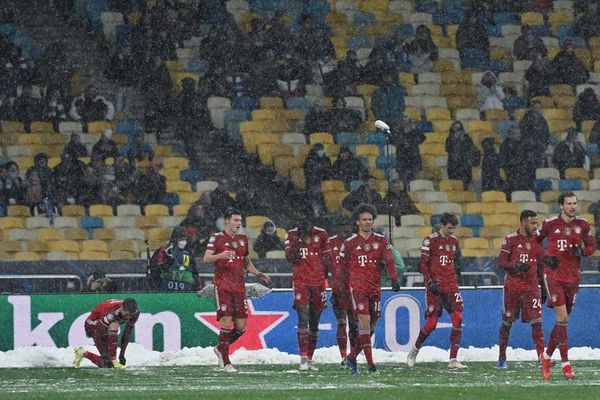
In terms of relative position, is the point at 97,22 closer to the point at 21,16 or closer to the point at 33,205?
the point at 21,16

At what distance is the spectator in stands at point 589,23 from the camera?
3406 centimetres

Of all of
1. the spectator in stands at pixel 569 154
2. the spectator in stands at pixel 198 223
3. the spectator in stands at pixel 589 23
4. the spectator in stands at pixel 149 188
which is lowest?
the spectator in stands at pixel 198 223

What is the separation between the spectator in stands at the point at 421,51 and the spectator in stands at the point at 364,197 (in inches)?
208

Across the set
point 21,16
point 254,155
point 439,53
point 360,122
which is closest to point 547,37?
point 439,53

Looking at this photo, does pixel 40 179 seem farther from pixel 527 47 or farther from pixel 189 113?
pixel 527 47

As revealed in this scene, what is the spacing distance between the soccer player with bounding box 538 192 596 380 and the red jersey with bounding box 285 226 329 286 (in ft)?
10.9

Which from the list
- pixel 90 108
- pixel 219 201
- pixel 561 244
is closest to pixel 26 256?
pixel 219 201

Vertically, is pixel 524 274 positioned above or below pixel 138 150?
below

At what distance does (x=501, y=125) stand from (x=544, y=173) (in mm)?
1666

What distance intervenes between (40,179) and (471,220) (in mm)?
8189

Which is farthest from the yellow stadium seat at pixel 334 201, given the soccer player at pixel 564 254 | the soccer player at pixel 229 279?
the soccer player at pixel 564 254

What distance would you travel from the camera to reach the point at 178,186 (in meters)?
28.7

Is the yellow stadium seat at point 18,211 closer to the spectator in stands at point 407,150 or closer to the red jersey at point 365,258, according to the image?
the spectator in stands at point 407,150

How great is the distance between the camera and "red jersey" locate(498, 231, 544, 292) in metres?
19.5
